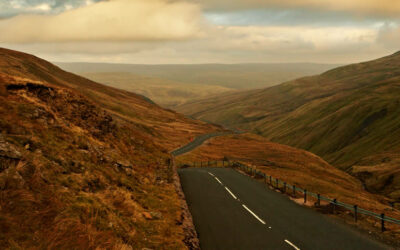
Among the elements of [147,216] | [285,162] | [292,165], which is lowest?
[285,162]

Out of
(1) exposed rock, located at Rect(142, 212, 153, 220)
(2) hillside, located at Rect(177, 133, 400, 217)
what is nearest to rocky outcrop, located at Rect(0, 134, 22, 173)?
(1) exposed rock, located at Rect(142, 212, 153, 220)

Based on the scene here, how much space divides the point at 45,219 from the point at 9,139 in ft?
15.1

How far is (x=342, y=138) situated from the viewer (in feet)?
504

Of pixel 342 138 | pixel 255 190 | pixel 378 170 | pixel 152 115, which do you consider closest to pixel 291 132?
pixel 342 138

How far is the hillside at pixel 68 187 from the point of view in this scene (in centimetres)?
925

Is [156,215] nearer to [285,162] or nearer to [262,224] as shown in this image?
[262,224]

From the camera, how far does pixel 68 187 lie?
39.4ft

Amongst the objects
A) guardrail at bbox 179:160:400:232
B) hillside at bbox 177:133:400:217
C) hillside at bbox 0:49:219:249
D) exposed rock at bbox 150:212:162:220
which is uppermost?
hillside at bbox 0:49:219:249

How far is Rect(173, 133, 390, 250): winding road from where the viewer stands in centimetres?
1477

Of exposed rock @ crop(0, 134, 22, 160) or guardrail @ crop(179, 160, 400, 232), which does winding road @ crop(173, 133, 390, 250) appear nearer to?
guardrail @ crop(179, 160, 400, 232)

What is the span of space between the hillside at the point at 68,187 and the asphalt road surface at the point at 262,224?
2203 mm

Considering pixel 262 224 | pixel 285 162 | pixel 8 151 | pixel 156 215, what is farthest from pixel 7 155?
pixel 285 162

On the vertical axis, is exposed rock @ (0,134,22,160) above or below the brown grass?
above

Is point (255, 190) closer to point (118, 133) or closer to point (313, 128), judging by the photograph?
point (118, 133)
